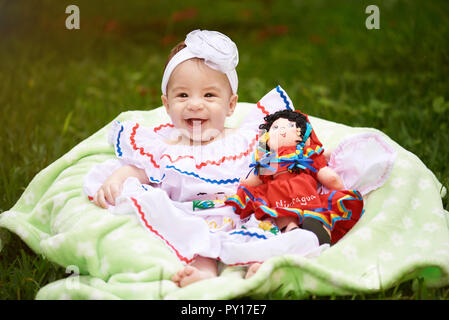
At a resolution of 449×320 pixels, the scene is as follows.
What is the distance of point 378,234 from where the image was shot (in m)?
2.08

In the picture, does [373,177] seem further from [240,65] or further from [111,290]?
[240,65]

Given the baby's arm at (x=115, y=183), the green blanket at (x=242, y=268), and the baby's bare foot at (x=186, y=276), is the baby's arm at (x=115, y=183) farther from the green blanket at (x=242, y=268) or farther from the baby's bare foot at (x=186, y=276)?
the baby's bare foot at (x=186, y=276)

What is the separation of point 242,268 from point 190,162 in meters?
0.54

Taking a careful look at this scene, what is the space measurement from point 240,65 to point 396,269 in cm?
351

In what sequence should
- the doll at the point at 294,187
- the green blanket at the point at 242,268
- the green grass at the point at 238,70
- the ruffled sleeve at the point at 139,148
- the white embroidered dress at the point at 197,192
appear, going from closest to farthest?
the green blanket at the point at 242,268 < the white embroidered dress at the point at 197,192 < the doll at the point at 294,187 < the ruffled sleeve at the point at 139,148 < the green grass at the point at 238,70

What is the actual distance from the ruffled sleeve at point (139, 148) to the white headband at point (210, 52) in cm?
27

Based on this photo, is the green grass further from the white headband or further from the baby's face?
the white headband

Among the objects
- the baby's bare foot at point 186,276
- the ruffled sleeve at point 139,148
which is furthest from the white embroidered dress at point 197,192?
the baby's bare foot at point 186,276

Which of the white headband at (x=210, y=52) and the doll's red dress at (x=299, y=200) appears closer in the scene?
the doll's red dress at (x=299, y=200)

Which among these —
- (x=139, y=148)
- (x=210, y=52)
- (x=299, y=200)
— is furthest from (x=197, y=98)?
(x=299, y=200)

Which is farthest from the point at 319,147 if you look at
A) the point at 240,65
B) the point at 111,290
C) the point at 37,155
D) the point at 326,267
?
the point at 240,65

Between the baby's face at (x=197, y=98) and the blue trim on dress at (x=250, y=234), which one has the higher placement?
the baby's face at (x=197, y=98)

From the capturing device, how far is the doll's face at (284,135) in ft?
7.36

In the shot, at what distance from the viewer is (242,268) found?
6.53ft
